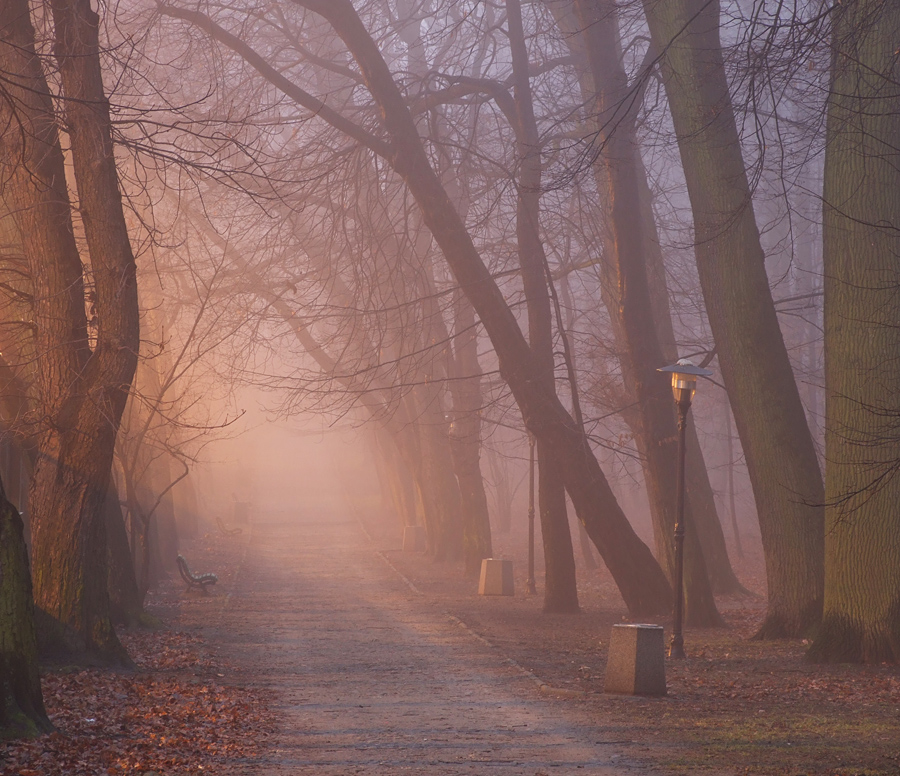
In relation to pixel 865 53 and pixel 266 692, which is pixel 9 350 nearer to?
pixel 266 692

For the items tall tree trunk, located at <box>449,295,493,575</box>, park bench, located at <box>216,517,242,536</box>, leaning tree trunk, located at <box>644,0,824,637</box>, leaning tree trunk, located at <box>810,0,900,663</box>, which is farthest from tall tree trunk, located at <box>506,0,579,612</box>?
park bench, located at <box>216,517,242,536</box>

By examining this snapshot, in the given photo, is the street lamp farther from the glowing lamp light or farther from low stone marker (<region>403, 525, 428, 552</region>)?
low stone marker (<region>403, 525, 428, 552</region>)

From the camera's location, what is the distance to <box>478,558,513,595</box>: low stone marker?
21.0 m

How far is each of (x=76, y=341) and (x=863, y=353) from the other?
27.8ft

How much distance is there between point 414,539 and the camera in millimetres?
32594

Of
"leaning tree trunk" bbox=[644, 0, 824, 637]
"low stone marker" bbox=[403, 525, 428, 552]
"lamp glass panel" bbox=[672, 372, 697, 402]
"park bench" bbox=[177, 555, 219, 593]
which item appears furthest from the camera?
"low stone marker" bbox=[403, 525, 428, 552]

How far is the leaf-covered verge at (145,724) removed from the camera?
7.11 meters

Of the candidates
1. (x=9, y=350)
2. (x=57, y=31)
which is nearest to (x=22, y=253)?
(x=9, y=350)

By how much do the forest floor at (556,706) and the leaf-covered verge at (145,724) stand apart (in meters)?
0.02

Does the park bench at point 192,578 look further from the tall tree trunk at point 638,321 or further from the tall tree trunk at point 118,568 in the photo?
the tall tree trunk at point 638,321

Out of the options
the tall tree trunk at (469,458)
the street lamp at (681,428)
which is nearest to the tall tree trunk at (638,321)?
the street lamp at (681,428)

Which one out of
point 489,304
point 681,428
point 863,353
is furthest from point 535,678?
point 489,304

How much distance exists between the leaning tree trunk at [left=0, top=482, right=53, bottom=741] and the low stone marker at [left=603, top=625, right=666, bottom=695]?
5192 mm

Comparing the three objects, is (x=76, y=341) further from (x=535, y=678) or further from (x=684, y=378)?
(x=684, y=378)
